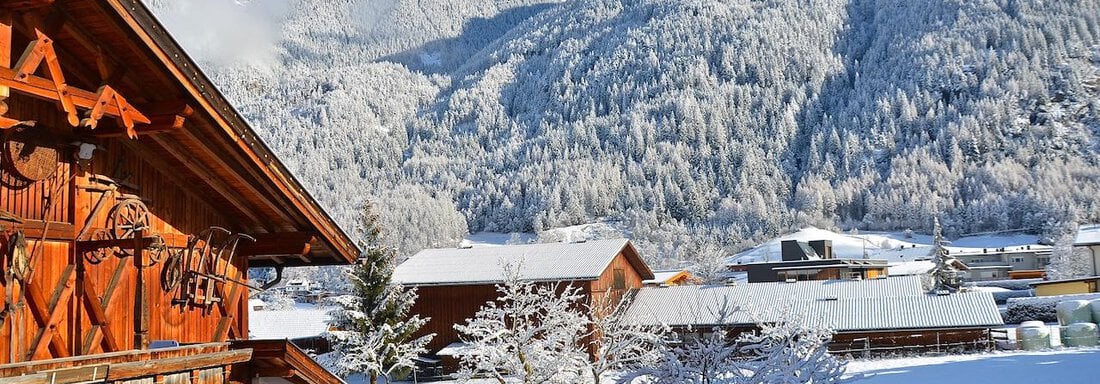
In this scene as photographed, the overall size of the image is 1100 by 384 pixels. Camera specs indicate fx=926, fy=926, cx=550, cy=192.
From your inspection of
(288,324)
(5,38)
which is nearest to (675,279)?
(288,324)

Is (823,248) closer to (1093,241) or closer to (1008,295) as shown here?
(1008,295)

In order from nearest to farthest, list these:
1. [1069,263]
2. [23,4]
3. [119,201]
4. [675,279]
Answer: [23,4] → [119,201] → [675,279] → [1069,263]

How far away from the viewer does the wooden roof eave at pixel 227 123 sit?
588cm

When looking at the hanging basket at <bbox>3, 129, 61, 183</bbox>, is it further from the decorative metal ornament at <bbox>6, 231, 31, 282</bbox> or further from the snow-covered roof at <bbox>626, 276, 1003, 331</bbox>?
the snow-covered roof at <bbox>626, 276, 1003, 331</bbox>

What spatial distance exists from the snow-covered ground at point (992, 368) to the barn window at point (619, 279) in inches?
499

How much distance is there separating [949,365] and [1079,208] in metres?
147

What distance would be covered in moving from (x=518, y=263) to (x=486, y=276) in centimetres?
267

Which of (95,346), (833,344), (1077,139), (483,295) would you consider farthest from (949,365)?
(1077,139)

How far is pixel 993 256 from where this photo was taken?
121 meters

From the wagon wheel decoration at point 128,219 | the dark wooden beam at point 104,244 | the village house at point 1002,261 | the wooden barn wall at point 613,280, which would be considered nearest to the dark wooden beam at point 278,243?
the wagon wheel decoration at point 128,219

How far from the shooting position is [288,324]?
54.6 meters

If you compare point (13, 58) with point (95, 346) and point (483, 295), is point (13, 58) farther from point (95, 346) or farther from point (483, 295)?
point (483, 295)

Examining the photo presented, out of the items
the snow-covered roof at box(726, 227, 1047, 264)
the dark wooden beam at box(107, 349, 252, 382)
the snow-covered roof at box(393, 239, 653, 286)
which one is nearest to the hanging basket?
the dark wooden beam at box(107, 349, 252, 382)

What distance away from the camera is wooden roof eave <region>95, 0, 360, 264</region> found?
19.3 feet
